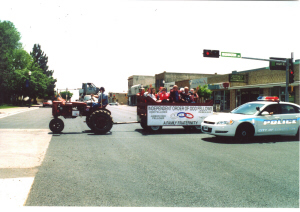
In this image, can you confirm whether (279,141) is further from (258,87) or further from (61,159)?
(258,87)

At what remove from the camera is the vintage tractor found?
1234 centimetres

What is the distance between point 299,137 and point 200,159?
5905 mm

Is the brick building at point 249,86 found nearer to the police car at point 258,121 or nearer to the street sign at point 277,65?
the street sign at point 277,65

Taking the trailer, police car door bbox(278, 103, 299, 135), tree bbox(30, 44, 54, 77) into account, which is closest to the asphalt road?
police car door bbox(278, 103, 299, 135)

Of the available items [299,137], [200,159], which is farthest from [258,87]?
[200,159]

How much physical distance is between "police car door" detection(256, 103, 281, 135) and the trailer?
345 cm

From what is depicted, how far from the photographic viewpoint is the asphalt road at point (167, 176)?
4293mm

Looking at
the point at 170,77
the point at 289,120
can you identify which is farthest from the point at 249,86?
the point at 170,77

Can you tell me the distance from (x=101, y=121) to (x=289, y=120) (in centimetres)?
746

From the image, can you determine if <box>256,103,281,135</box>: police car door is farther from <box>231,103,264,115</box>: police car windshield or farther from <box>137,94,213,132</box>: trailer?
<box>137,94,213,132</box>: trailer

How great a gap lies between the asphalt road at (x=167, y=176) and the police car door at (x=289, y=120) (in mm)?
1787

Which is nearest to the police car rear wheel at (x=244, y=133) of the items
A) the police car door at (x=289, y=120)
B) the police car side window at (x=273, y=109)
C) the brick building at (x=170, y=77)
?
the police car side window at (x=273, y=109)

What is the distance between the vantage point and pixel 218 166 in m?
6.50

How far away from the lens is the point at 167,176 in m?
5.63
